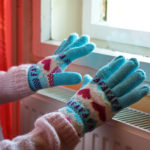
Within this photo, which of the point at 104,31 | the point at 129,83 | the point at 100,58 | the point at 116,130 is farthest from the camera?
the point at 104,31

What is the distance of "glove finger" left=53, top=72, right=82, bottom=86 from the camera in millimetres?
670

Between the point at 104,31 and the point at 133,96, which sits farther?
the point at 104,31

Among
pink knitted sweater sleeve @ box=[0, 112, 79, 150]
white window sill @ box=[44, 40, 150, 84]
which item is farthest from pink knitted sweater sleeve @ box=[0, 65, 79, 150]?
white window sill @ box=[44, 40, 150, 84]

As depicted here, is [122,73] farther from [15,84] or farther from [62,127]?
[15,84]

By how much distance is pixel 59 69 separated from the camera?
2.32 feet

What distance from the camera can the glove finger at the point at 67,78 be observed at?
2.20 feet

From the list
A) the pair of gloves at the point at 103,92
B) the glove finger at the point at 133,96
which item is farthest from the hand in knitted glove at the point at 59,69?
the glove finger at the point at 133,96

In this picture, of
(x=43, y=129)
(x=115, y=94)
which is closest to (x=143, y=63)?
(x=115, y=94)

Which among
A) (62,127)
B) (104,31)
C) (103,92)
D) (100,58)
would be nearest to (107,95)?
(103,92)

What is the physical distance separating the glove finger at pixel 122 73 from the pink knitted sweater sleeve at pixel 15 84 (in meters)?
0.22

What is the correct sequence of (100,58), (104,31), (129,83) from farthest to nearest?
(104,31)
(100,58)
(129,83)

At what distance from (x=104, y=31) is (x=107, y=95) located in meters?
0.37

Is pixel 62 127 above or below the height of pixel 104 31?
below

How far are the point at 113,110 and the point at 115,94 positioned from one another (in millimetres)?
39
